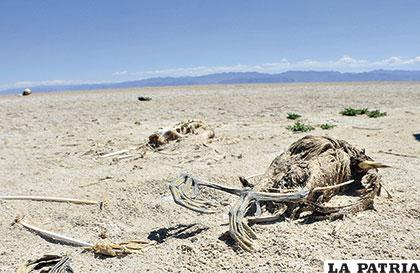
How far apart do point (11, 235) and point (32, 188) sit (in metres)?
1.61

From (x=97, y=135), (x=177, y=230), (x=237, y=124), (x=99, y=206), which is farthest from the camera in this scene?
(x=237, y=124)

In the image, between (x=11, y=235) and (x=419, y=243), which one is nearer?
(x=419, y=243)

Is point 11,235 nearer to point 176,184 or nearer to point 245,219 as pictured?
point 176,184

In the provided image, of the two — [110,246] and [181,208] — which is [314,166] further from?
[110,246]

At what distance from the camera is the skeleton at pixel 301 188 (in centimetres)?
412

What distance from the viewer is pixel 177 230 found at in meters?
4.46

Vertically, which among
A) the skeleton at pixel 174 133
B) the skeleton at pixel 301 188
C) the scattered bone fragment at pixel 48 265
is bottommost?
the scattered bone fragment at pixel 48 265

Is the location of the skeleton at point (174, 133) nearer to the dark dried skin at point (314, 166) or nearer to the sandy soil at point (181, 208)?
the sandy soil at point (181, 208)

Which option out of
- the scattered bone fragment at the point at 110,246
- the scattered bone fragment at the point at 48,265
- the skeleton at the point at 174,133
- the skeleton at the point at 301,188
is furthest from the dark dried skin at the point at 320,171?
the skeleton at the point at 174,133

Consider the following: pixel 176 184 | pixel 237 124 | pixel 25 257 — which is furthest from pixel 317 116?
pixel 25 257

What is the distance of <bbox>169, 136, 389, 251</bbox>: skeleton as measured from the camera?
412cm

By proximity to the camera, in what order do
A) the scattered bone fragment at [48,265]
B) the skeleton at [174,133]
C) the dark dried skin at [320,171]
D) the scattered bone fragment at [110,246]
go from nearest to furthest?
1. the scattered bone fragment at [48,265]
2. the scattered bone fragment at [110,246]
3. the dark dried skin at [320,171]
4. the skeleton at [174,133]

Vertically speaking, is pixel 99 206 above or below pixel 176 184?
below

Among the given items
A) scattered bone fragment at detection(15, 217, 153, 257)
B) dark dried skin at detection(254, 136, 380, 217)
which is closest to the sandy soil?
scattered bone fragment at detection(15, 217, 153, 257)
